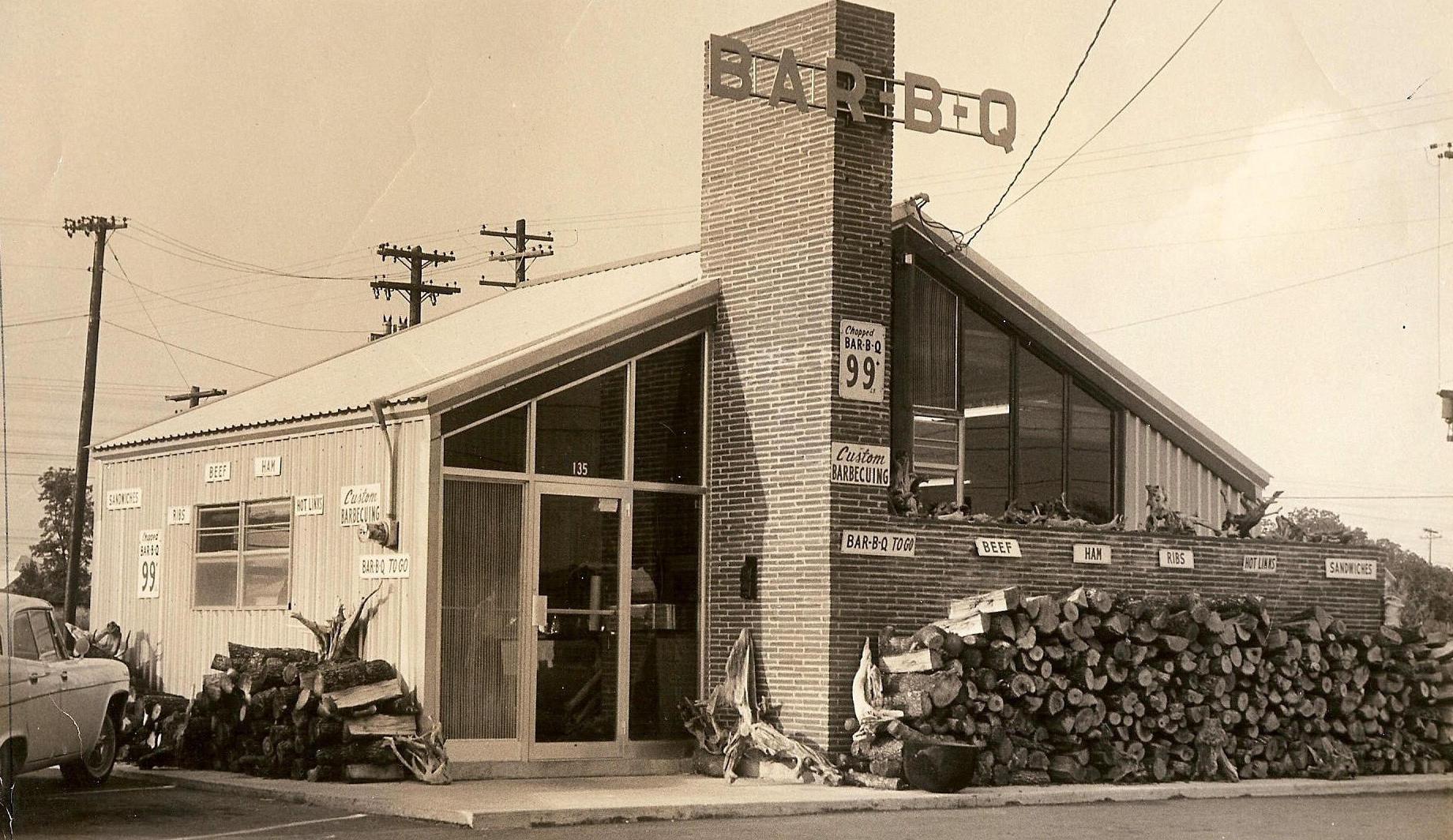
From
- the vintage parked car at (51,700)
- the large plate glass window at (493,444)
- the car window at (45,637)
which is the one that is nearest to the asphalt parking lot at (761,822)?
the vintage parked car at (51,700)

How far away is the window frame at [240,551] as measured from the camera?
18.4 meters

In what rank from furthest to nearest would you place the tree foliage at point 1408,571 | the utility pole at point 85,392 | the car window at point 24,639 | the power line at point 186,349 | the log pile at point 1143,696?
the power line at point 186,349, the utility pole at point 85,392, the tree foliage at point 1408,571, the log pile at point 1143,696, the car window at point 24,639

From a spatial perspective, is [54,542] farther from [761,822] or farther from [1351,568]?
[761,822]

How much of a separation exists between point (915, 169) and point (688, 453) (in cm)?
2452

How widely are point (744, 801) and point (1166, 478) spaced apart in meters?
10.6

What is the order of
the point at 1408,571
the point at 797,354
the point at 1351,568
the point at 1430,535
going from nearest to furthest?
the point at 797,354 < the point at 1351,568 < the point at 1408,571 < the point at 1430,535

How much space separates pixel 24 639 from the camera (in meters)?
14.2

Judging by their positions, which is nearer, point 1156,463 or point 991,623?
point 991,623

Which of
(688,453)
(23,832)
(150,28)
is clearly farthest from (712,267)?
(23,832)

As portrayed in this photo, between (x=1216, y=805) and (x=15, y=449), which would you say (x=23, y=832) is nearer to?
(x=1216, y=805)

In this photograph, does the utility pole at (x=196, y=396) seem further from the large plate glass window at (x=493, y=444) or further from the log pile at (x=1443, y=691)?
the log pile at (x=1443, y=691)

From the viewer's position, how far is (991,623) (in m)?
16.9

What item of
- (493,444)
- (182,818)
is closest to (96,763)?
(182,818)

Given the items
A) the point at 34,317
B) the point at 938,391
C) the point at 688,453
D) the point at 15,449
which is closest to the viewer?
the point at 688,453
